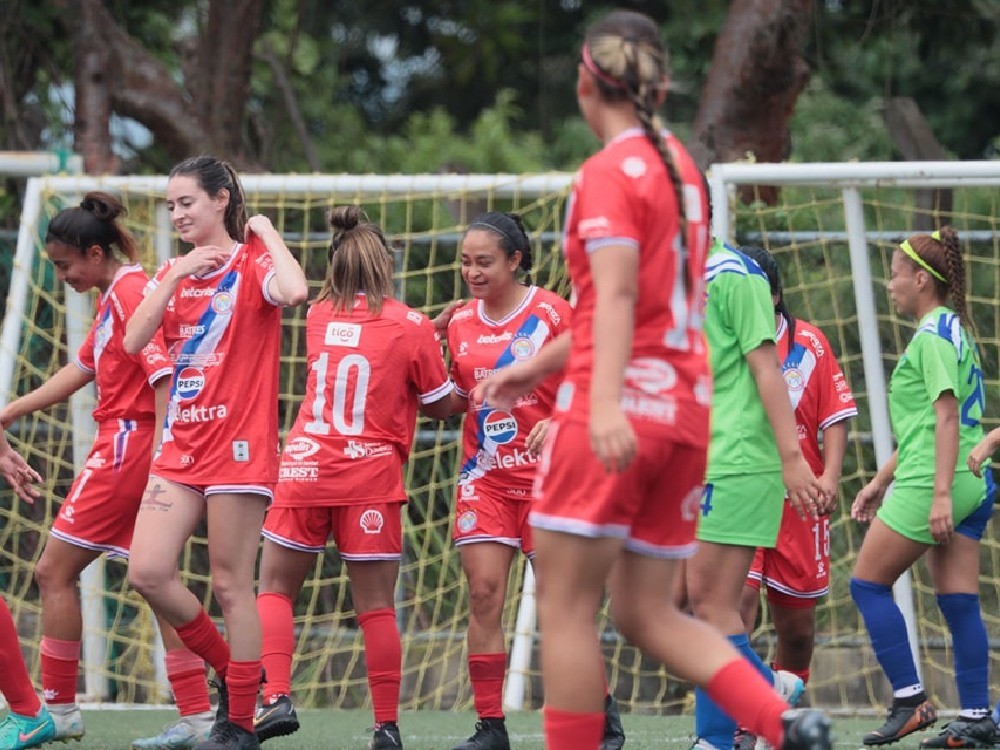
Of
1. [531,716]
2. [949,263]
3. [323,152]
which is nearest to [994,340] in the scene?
[949,263]

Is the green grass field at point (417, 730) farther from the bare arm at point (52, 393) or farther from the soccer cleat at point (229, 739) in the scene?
the bare arm at point (52, 393)

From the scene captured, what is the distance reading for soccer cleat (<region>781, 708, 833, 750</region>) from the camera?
3387mm

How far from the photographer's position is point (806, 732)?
3.39 m

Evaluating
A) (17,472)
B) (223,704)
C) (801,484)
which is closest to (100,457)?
(17,472)

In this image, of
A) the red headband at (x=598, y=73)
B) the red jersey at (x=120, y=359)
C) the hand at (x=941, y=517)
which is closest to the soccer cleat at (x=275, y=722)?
the red jersey at (x=120, y=359)

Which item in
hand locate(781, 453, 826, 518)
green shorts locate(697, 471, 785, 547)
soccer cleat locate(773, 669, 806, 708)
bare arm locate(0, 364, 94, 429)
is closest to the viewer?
hand locate(781, 453, 826, 518)

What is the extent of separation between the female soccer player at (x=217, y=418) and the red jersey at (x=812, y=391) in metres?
1.96

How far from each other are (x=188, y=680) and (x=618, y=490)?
8.97 ft

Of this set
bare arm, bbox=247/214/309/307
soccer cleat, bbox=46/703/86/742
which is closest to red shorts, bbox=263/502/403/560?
bare arm, bbox=247/214/309/307

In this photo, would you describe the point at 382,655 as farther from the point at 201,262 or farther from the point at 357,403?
the point at 201,262

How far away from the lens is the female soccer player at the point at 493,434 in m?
5.50

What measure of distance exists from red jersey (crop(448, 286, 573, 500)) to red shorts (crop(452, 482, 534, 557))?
0.08 feet

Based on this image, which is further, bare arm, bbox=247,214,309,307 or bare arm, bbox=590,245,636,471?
bare arm, bbox=247,214,309,307

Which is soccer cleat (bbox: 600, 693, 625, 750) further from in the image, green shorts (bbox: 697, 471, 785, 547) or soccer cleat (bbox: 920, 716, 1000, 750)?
soccer cleat (bbox: 920, 716, 1000, 750)
